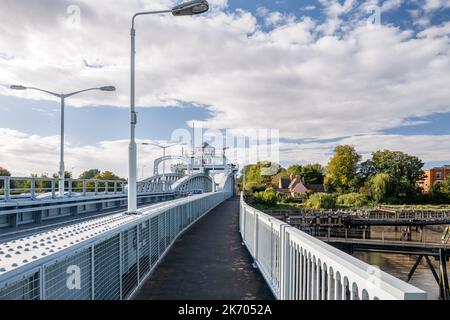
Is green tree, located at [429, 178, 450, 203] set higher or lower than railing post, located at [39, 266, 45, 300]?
lower

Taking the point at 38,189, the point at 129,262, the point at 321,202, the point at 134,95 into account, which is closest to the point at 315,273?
the point at 129,262

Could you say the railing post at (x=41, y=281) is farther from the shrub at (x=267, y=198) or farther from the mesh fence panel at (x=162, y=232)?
the shrub at (x=267, y=198)

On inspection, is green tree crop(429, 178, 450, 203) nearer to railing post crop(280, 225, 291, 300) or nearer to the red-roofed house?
the red-roofed house

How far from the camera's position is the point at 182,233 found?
12352 millimetres

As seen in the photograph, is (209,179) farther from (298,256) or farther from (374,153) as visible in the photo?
(298,256)

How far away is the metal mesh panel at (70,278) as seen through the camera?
3047 mm

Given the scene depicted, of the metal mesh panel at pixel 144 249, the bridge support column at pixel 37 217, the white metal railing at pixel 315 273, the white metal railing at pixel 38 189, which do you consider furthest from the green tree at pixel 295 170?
the white metal railing at pixel 315 273

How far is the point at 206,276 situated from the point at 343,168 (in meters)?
80.2

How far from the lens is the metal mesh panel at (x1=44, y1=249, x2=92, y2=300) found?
10.00 ft

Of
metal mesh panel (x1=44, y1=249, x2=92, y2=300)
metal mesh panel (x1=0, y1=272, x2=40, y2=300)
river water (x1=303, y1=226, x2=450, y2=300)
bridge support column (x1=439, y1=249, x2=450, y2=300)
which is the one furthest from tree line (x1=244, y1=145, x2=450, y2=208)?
metal mesh panel (x1=0, y1=272, x2=40, y2=300)

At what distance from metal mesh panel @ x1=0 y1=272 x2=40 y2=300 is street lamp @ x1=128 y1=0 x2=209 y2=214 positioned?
4.66 metres
